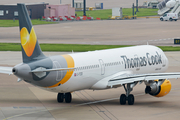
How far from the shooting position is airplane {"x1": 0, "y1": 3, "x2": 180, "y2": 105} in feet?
96.6

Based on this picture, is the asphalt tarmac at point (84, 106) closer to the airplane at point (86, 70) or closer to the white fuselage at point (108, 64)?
the airplane at point (86, 70)

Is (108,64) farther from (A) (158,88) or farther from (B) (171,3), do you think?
(B) (171,3)

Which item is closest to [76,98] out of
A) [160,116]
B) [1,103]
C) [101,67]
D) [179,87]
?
[101,67]

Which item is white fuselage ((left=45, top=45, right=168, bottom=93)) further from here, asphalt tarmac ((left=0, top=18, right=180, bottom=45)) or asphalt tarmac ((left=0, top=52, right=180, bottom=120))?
asphalt tarmac ((left=0, top=18, right=180, bottom=45))

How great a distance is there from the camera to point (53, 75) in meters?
29.7

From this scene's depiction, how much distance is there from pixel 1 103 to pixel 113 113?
9689mm

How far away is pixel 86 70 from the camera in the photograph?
32406 millimetres

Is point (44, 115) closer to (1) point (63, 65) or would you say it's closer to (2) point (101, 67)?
(1) point (63, 65)

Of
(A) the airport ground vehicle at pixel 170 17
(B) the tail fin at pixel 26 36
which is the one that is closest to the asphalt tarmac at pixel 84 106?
(B) the tail fin at pixel 26 36

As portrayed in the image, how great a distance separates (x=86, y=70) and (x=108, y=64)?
2.70m

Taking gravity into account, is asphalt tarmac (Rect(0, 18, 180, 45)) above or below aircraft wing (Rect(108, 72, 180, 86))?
below

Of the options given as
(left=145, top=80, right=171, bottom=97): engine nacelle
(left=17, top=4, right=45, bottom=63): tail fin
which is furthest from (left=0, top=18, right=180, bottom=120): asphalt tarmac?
(left=17, top=4, right=45, bottom=63): tail fin

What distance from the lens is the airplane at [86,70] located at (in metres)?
29.5

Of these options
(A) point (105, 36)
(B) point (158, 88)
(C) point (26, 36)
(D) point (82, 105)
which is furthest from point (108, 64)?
(A) point (105, 36)
